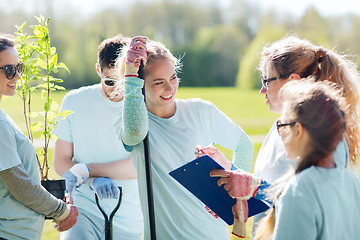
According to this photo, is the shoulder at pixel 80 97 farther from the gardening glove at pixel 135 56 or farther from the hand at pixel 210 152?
the hand at pixel 210 152

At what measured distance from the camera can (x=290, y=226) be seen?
1801mm

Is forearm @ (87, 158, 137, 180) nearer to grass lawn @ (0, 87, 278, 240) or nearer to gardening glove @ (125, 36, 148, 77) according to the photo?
gardening glove @ (125, 36, 148, 77)

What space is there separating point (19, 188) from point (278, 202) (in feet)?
4.06

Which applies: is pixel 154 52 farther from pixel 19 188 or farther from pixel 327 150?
pixel 327 150

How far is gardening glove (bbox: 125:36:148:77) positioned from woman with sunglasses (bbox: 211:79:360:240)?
905 millimetres

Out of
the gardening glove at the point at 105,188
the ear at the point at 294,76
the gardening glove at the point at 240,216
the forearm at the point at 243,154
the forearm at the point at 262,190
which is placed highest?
the ear at the point at 294,76

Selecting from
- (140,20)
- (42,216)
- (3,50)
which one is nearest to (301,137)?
(42,216)

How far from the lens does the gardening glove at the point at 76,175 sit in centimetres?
314

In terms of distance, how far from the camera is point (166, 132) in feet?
9.22

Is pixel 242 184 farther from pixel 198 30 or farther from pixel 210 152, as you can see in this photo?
pixel 198 30

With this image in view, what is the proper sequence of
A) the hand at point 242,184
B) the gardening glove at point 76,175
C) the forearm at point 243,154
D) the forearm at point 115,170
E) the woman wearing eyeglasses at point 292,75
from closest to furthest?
the hand at point 242,184, the woman wearing eyeglasses at point 292,75, the forearm at point 243,154, the gardening glove at point 76,175, the forearm at point 115,170

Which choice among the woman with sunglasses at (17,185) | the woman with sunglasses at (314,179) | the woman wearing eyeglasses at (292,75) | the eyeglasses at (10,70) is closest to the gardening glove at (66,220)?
the woman with sunglasses at (17,185)

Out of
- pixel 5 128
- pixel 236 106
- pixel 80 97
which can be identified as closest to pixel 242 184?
pixel 5 128

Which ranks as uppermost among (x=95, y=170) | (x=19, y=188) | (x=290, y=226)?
(x=290, y=226)
